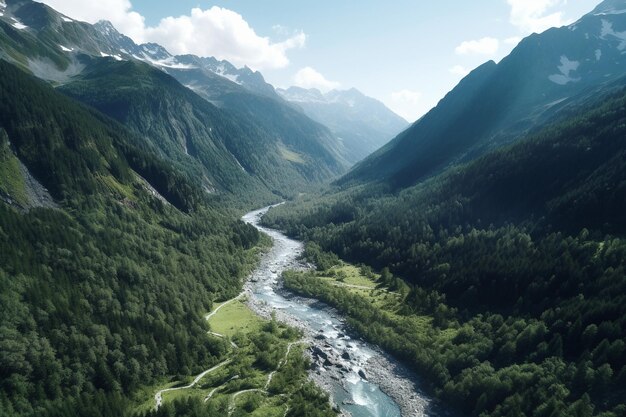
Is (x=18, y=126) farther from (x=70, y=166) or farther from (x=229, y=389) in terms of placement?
(x=229, y=389)

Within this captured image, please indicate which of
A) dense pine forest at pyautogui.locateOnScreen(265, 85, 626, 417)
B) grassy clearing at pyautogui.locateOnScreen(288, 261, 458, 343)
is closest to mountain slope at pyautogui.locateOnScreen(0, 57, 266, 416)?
grassy clearing at pyautogui.locateOnScreen(288, 261, 458, 343)

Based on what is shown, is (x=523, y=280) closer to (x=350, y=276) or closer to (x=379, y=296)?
(x=379, y=296)

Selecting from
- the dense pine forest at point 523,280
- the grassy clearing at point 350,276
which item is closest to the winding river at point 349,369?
the dense pine forest at point 523,280

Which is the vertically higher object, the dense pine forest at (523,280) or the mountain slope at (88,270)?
the mountain slope at (88,270)

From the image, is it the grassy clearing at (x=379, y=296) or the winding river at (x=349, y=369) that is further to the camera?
the grassy clearing at (x=379, y=296)

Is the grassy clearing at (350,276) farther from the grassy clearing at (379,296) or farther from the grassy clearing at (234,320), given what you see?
the grassy clearing at (234,320)

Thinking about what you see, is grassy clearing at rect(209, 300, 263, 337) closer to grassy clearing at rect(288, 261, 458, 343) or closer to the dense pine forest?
the dense pine forest
